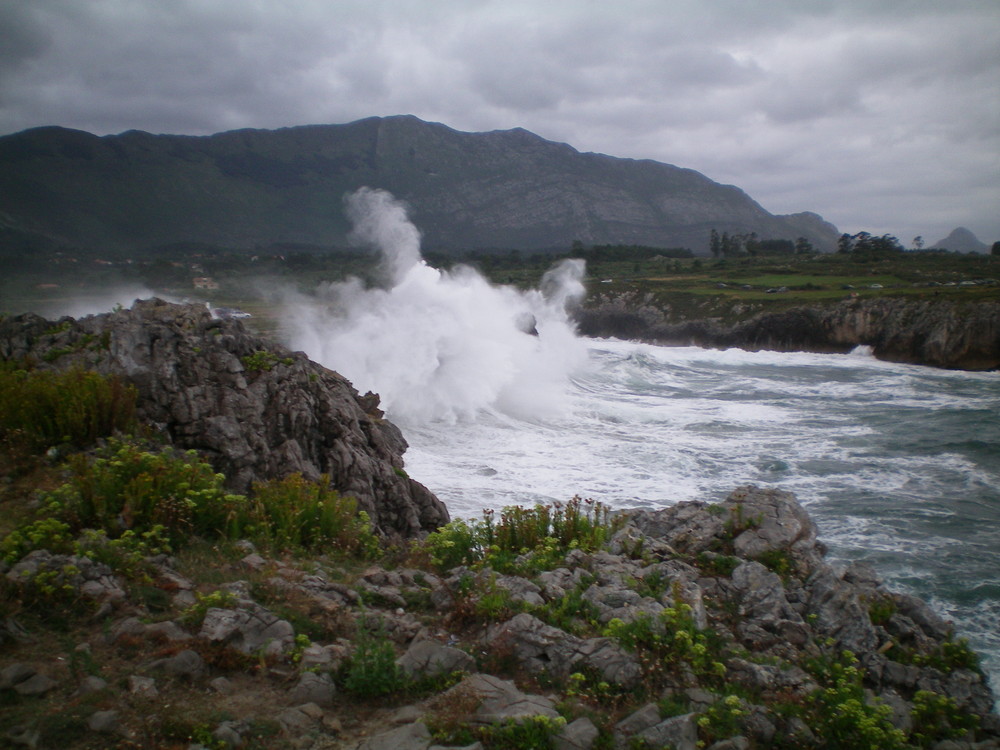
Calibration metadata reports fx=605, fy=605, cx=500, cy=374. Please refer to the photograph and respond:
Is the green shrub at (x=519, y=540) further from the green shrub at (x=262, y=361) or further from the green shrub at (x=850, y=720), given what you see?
the green shrub at (x=262, y=361)

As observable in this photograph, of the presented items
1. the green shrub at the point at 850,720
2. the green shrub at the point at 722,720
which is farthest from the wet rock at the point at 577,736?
the green shrub at the point at 850,720

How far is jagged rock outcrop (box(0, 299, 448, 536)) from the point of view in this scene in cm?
840

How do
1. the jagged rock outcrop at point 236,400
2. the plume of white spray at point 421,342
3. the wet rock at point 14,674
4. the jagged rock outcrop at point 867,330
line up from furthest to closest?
1. the jagged rock outcrop at point 867,330
2. the plume of white spray at point 421,342
3. the jagged rock outcrop at point 236,400
4. the wet rock at point 14,674

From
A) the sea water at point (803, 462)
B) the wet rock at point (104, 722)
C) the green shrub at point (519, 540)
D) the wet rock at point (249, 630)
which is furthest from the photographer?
the sea water at point (803, 462)

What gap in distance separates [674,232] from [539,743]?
182m

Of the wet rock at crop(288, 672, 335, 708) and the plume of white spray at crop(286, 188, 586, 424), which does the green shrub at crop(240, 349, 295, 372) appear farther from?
the plume of white spray at crop(286, 188, 586, 424)

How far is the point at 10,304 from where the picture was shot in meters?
16.8

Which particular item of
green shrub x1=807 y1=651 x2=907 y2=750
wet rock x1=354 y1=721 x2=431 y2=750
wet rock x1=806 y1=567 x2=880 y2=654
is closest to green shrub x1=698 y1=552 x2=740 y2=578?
wet rock x1=806 y1=567 x2=880 y2=654

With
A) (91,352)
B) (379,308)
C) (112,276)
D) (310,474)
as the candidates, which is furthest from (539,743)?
(112,276)

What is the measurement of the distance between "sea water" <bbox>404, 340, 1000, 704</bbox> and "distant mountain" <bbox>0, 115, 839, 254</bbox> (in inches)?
772

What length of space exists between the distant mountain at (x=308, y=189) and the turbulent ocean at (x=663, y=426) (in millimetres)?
11669

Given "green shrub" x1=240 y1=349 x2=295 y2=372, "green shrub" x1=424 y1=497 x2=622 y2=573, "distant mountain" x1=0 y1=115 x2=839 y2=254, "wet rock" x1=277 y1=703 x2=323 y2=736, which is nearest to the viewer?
"wet rock" x1=277 y1=703 x2=323 y2=736

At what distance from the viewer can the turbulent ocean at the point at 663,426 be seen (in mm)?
12031

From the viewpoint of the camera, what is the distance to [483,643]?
4590 millimetres
